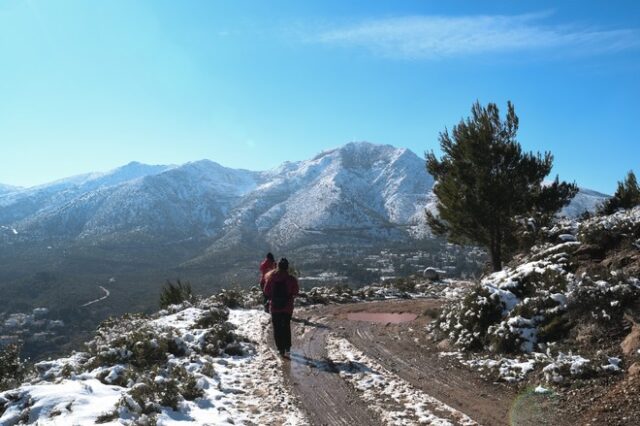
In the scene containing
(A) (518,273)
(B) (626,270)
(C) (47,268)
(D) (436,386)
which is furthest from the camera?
(C) (47,268)

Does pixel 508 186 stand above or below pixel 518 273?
above

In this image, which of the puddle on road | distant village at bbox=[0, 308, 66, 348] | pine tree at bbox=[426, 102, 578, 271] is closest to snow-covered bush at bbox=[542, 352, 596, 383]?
the puddle on road

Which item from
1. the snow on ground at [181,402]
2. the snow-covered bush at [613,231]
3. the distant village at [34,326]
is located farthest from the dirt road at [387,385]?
the distant village at [34,326]

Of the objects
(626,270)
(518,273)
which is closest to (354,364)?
(518,273)

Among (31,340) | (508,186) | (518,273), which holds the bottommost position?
(31,340)

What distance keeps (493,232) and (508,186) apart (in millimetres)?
2121

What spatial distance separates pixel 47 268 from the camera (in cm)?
15862

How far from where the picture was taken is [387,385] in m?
8.15

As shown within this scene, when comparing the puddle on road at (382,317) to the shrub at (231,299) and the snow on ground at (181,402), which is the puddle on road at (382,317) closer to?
the shrub at (231,299)

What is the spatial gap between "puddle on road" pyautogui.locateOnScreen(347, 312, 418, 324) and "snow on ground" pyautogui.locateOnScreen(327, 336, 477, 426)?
5345mm

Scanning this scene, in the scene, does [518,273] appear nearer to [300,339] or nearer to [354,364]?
[354,364]

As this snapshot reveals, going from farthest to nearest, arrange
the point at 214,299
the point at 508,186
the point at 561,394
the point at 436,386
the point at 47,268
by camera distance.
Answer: the point at 47,268 → the point at 214,299 → the point at 508,186 → the point at 436,386 → the point at 561,394

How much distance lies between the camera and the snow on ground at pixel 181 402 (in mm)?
Answer: 6180

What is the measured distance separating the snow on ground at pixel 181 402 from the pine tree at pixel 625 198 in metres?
13.2
